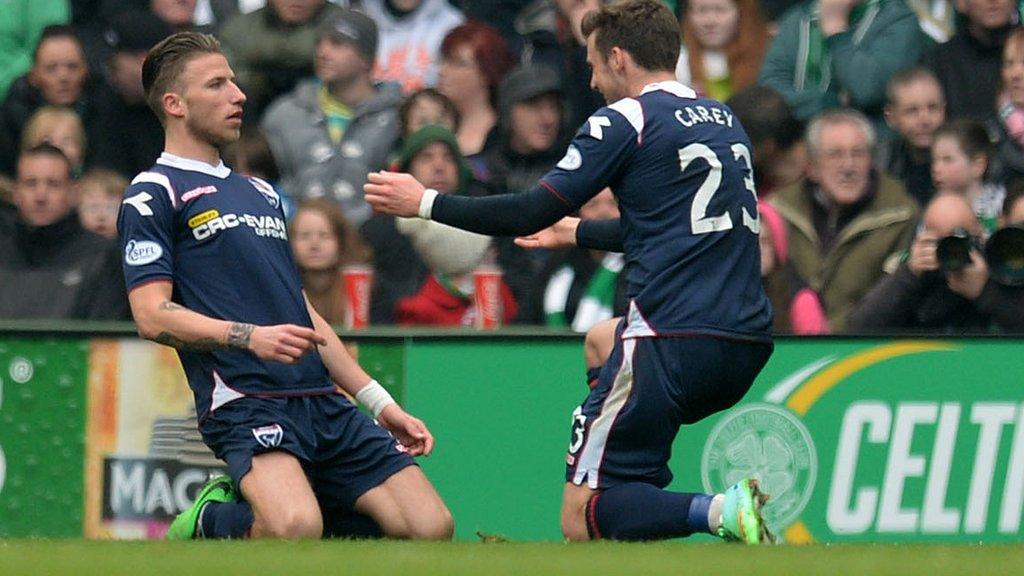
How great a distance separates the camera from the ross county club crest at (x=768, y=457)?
10000mm

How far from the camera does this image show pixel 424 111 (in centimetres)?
1195

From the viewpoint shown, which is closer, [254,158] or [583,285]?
[583,285]

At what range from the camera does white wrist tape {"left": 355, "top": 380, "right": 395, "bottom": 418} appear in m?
8.15

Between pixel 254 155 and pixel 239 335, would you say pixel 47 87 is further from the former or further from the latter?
pixel 239 335

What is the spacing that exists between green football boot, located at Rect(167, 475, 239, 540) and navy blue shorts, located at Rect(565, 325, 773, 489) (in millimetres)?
1324

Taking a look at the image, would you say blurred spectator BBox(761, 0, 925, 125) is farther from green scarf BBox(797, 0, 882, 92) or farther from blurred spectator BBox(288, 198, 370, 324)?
blurred spectator BBox(288, 198, 370, 324)

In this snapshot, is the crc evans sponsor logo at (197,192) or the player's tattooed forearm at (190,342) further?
the crc evans sponsor logo at (197,192)

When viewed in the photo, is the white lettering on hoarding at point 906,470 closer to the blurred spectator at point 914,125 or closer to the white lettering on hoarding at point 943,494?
the white lettering on hoarding at point 943,494

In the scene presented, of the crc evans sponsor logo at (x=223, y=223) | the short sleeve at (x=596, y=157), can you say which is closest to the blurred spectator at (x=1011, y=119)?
the short sleeve at (x=596, y=157)

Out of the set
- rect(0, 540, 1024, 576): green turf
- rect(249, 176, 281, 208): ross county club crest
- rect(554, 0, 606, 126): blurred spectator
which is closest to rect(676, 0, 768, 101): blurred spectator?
rect(554, 0, 606, 126): blurred spectator

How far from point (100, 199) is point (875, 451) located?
449cm

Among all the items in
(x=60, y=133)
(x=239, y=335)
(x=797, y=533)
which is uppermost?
(x=60, y=133)

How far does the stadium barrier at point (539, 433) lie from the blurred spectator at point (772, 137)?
1.55 metres

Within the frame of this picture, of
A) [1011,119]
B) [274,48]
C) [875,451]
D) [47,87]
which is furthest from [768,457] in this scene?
[47,87]
